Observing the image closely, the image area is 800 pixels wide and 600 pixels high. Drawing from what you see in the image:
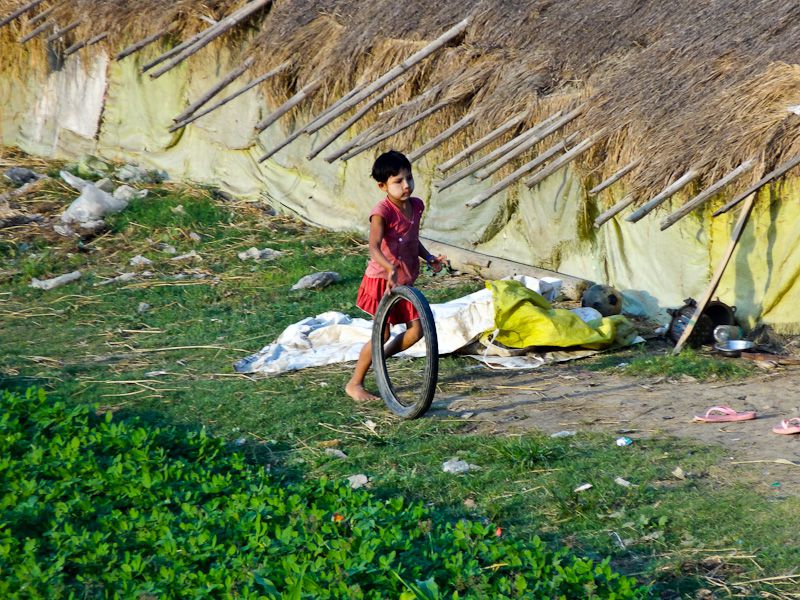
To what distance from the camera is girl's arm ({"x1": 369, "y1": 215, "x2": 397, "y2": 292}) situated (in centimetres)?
629

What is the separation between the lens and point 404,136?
1069 centimetres

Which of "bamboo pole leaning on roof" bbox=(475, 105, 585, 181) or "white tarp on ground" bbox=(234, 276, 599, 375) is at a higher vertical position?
"bamboo pole leaning on roof" bbox=(475, 105, 585, 181)

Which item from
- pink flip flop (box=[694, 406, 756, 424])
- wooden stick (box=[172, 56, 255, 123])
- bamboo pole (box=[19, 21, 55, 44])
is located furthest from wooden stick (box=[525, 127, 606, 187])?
bamboo pole (box=[19, 21, 55, 44])

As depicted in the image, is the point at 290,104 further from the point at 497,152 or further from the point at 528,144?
the point at 528,144

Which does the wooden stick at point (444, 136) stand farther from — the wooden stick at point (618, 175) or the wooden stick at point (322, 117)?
the wooden stick at point (618, 175)

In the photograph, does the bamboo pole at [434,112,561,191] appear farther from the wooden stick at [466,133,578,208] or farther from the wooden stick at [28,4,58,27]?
the wooden stick at [28,4,58,27]

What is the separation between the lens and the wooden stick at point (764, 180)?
725cm

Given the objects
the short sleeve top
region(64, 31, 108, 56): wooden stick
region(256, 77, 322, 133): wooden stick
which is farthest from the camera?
region(64, 31, 108, 56): wooden stick

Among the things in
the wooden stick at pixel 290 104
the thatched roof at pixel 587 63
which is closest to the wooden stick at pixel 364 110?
the thatched roof at pixel 587 63

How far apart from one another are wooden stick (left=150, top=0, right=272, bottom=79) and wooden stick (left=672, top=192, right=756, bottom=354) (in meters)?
6.68

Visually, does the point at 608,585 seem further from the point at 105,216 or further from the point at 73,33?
the point at 73,33

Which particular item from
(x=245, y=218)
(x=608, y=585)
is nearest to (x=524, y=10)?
(x=245, y=218)

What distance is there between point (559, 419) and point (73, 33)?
10.5 metres

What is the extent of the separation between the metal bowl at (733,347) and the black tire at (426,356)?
2359 millimetres
